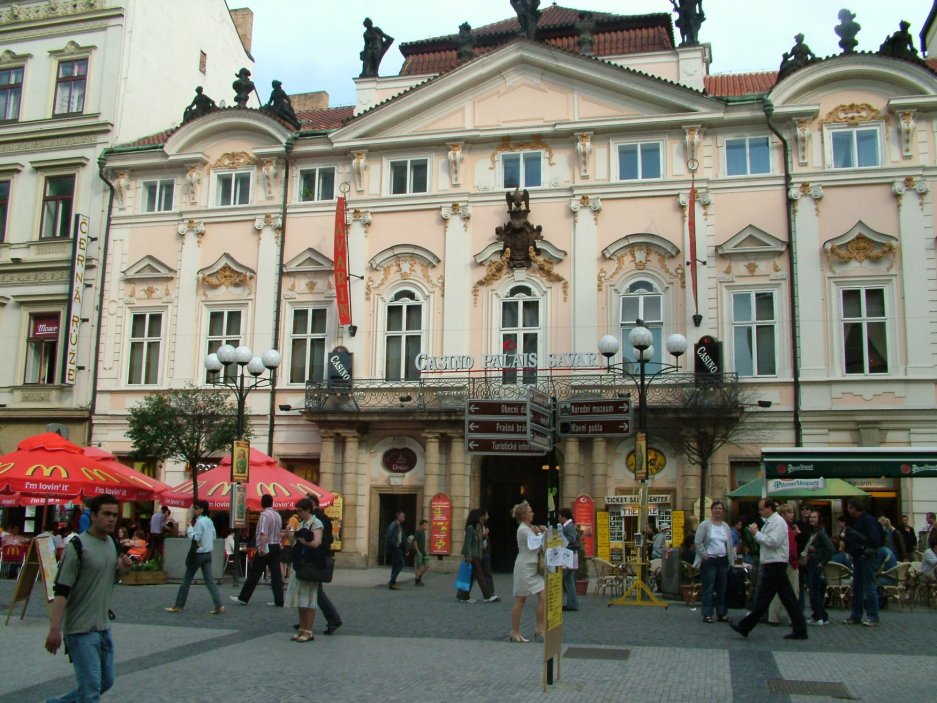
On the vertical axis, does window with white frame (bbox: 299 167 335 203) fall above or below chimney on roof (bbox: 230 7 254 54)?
below

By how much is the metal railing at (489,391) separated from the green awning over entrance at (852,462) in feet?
17.9

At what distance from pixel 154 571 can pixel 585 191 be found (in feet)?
51.0

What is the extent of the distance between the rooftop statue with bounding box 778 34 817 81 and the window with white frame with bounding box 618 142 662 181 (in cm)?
397

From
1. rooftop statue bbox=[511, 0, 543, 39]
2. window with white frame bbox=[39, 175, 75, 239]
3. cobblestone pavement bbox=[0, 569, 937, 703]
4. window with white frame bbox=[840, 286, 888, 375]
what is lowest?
cobblestone pavement bbox=[0, 569, 937, 703]

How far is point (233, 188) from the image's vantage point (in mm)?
32312

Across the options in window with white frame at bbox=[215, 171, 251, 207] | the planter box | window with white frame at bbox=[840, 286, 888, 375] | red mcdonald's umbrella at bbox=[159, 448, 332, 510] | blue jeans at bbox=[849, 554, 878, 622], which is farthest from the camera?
window with white frame at bbox=[215, 171, 251, 207]

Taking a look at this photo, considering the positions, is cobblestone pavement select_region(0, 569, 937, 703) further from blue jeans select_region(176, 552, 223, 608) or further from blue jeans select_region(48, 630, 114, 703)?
blue jeans select_region(48, 630, 114, 703)

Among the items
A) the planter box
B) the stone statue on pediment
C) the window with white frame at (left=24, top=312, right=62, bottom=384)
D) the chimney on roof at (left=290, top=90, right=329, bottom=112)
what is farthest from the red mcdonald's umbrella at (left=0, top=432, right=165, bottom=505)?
the chimney on roof at (left=290, top=90, right=329, bottom=112)

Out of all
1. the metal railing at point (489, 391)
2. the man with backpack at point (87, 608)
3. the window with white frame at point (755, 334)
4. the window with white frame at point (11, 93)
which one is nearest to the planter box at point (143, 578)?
the metal railing at point (489, 391)

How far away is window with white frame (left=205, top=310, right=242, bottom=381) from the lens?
31.2m

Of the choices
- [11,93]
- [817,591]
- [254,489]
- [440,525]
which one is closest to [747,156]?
[440,525]

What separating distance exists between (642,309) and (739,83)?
9.50 meters

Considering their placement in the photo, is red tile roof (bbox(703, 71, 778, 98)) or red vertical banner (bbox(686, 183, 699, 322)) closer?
red vertical banner (bbox(686, 183, 699, 322))

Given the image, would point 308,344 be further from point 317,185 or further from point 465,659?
point 465,659
